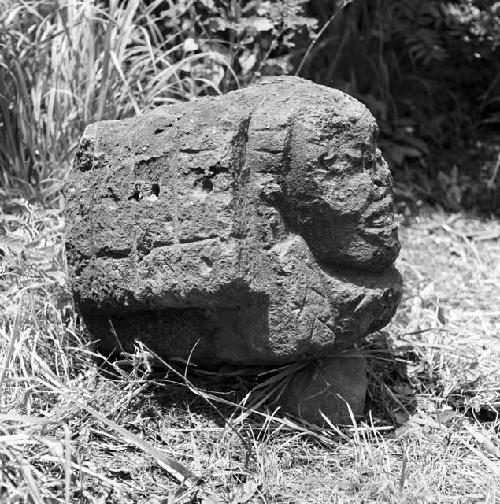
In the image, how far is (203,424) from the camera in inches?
96.0

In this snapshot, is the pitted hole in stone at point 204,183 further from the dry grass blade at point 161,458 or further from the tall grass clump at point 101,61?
the tall grass clump at point 101,61

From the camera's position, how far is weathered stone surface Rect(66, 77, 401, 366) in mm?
2178

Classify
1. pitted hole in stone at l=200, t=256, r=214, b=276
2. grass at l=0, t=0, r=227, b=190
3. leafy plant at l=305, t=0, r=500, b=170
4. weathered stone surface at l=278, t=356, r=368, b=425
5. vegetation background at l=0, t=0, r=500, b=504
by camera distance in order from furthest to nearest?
leafy plant at l=305, t=0, r=500, b=170 < grass at l=0, t=0, r=227, b=190 < weathered stone surface at l=278, t=356, r=368, b=425 < vegetation background at l=0, t=0, r=500, b=504 < pitted hole in stone at l=200, t=256, r=214, b=276

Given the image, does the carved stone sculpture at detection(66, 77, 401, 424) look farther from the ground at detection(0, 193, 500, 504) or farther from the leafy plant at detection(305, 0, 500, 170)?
the leafy plant at detection(305, 0, 500, 170)

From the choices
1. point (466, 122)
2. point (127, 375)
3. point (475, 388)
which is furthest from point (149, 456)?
point (466, 122)

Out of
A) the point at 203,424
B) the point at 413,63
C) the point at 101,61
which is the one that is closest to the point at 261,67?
the point at 101,61

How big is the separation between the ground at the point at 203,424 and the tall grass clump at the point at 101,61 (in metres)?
0.40

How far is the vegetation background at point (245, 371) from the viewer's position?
2240mm

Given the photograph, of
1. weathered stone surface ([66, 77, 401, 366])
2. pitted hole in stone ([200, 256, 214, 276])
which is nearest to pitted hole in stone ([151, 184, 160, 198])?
weathered stone surface ([66, 77, 401, 366])

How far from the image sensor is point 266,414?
244 centimetres

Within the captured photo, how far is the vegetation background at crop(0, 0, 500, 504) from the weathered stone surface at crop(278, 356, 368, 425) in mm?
45

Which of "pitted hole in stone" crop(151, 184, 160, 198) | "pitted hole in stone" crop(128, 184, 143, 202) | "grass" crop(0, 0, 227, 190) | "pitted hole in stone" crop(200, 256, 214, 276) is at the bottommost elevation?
"grass" crop(0, 0, 227, 190)

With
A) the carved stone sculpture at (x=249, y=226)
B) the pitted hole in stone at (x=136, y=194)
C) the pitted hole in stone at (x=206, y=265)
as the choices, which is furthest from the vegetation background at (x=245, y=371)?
the pitted hole in stone at (x=136, y=194)

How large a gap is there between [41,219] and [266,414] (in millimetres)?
1151
